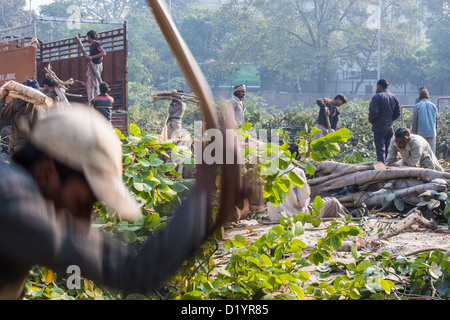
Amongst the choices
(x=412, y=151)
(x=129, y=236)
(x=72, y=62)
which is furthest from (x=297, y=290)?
(x=72, y=62)

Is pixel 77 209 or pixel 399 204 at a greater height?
pixel 77 209

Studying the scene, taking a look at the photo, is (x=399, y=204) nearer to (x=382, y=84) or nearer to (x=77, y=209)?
(x=382, y=84)

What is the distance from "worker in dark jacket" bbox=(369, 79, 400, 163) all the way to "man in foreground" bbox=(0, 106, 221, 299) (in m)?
7.53

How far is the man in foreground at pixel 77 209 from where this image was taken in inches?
51.1

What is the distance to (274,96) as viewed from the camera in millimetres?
33000

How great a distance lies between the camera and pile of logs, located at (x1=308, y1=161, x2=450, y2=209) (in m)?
6.23

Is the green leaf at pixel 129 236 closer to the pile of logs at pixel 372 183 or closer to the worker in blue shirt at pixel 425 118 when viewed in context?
the pile of logs at pixel 372 183

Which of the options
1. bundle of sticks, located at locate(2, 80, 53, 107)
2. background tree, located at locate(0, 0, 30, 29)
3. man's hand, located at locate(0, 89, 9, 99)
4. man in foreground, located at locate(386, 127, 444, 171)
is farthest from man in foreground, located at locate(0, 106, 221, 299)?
background tree, located at locate(0, 0, 30, 29)

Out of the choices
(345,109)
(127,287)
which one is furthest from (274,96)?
(127,287)

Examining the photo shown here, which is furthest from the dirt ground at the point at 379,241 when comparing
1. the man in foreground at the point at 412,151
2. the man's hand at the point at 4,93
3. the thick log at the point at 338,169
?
the man's hand at the point at 4,93

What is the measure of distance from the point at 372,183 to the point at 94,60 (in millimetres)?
6062

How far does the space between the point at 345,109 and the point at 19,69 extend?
10.5 metres

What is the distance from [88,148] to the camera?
54.9 inches
